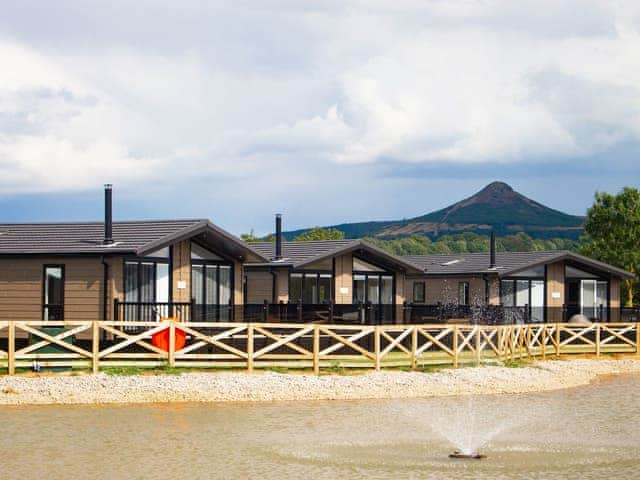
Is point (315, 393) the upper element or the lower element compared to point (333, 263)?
lower

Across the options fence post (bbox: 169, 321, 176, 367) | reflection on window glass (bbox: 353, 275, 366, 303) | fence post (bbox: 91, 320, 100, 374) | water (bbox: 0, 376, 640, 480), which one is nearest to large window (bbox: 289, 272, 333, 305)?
reflection on window glass (bbox: 353, 275, 366, 303)

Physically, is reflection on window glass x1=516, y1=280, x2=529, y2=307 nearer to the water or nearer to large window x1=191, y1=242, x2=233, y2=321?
large window x1=191, y1=242, x2=233, y2=321

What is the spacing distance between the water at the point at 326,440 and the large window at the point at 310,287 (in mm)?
16459

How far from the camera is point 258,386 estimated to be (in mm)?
23953

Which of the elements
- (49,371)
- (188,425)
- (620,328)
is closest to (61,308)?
(49,371)

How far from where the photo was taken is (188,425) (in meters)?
18.7

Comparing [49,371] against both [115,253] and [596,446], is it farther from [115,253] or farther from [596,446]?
[596,446]

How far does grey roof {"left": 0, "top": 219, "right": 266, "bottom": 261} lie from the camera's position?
96.0ft

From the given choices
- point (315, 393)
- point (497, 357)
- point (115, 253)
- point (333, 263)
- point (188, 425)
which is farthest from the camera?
point (333, 263)

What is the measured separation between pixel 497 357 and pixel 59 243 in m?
13.0

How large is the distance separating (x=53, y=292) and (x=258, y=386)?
8.43 meters

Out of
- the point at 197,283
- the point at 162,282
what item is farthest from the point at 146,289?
the point at 197,283

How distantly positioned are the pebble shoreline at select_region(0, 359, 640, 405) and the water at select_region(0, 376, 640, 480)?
3.28 feet

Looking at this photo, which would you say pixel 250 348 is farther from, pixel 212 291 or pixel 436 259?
pixel 436 259
